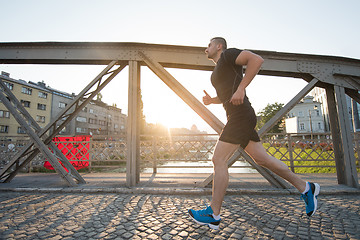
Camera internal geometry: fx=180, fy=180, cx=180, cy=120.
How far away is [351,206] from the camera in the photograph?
304 cm

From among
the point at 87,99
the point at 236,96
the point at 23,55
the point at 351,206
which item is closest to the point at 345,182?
the point at 351,206

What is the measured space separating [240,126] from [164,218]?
5.49 ft

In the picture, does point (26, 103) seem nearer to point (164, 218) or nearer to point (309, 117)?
point (164, 218)

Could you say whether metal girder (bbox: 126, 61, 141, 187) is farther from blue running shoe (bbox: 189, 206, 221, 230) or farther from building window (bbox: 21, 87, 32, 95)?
building window (bbox: 21, 87, 32, 95)

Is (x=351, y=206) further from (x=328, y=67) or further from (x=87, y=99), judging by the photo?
(x=87, y=99)

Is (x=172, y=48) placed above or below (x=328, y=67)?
above

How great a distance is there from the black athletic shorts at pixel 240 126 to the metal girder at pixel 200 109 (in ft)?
5.79

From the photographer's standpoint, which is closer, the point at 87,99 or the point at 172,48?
the point at 172,48

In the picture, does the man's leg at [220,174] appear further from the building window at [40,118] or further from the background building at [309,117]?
the background building at [309,117]

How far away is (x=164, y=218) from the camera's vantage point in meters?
2.56

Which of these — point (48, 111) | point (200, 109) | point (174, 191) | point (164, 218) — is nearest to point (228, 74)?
point (200, 109)

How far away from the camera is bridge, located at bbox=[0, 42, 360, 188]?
171 inches

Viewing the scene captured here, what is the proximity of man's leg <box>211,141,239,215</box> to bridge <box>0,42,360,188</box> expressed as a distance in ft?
6.26

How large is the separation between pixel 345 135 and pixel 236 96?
405cm
